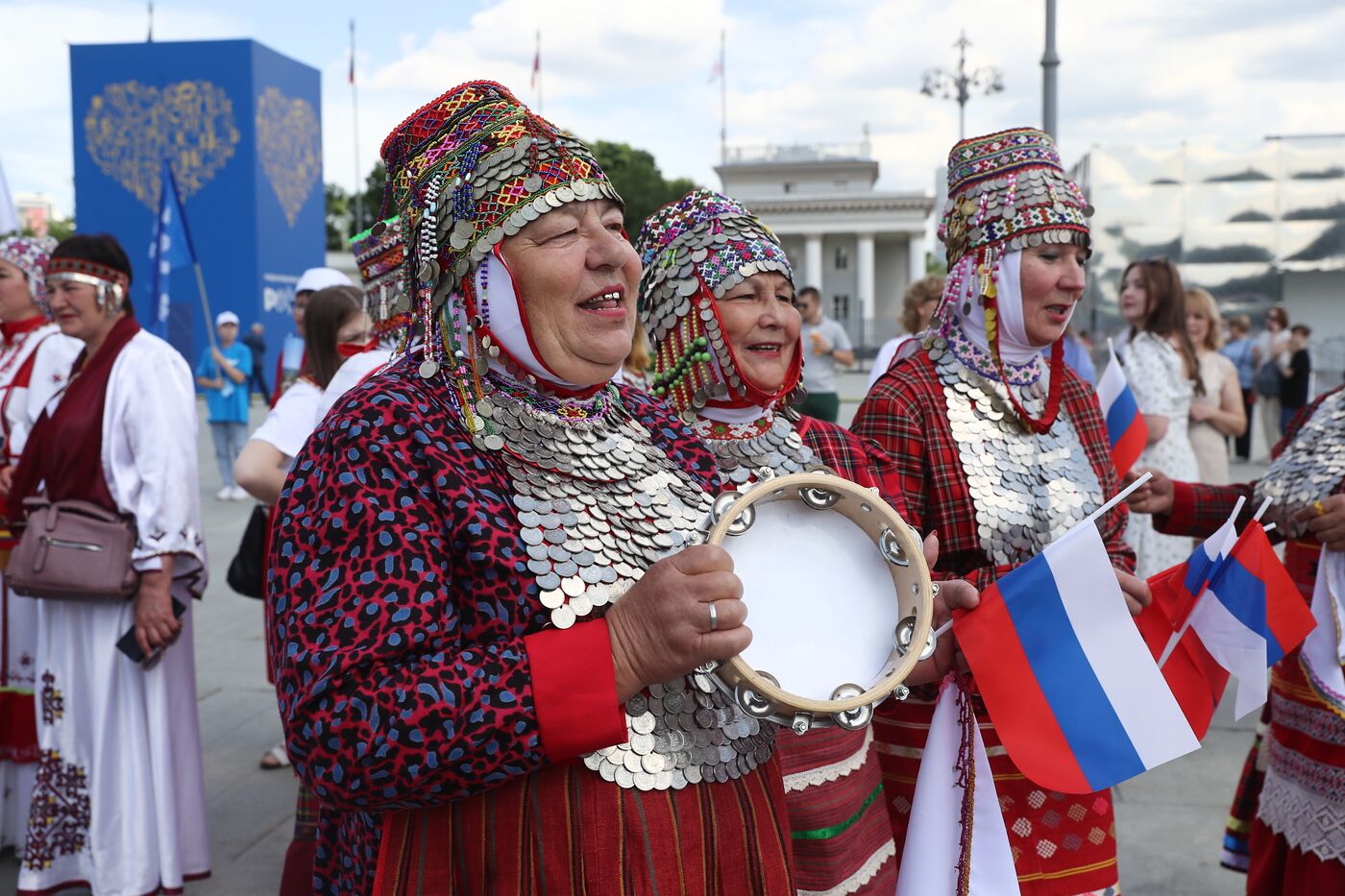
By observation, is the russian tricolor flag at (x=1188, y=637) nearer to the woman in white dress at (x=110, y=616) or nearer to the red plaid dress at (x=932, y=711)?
the red plaid dress at (x=932, y=711)

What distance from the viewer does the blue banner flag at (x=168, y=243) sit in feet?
20.7

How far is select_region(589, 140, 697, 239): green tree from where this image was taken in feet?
183

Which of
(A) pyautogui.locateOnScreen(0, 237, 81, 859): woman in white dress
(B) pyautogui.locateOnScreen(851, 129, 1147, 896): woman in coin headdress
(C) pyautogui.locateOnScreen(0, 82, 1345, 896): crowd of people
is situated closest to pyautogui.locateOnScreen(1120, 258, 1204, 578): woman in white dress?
(C) pyautogui.locateOnScreen(0, 82, 1345, 896): crowd of people

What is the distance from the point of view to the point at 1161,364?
6.08m

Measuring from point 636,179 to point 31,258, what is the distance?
178 feet

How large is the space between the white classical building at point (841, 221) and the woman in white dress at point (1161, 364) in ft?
171

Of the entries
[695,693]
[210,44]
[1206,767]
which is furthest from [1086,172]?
[210,44]

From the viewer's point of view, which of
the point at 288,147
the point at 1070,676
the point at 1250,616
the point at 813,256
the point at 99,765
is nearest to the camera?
the point at 1070,676

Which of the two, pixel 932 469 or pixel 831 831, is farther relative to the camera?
pixel 932 469

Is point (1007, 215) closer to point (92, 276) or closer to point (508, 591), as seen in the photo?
point (508, 591)

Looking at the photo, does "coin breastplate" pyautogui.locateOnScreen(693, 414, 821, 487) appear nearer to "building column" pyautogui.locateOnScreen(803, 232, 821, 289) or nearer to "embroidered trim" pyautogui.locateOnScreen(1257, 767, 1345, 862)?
"embroidered trim" pyautogui.locateOnScreen(1257, 767, 1345, 862)

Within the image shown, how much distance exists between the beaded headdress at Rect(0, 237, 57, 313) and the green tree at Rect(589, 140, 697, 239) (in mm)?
49277

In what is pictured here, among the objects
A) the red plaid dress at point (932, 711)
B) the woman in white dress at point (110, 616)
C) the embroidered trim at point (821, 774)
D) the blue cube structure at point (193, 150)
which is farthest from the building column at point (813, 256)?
the embroidered trim at point (821, 774)

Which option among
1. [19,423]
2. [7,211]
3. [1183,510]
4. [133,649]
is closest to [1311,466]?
[1183,510]
